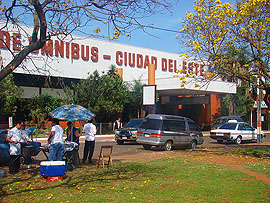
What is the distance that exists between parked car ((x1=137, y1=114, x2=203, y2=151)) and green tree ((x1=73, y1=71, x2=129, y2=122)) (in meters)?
14.5

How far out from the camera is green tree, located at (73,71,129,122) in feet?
108

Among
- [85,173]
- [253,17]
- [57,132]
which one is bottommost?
[85,173]

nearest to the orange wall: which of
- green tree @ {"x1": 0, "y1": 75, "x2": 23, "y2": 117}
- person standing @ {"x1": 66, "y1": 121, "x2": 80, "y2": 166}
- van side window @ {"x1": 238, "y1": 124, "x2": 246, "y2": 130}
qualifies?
van side window @ {"x1": 238, "y1": 124, "x2": 246, "y2": 130}

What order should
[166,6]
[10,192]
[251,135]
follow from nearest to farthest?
[10,192], [166,6], [251,135]

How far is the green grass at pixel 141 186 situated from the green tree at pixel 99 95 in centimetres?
2155

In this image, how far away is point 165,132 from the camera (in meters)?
18.0

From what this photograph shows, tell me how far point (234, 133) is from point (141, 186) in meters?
16.6

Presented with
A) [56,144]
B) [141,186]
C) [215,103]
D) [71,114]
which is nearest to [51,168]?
[56,144]

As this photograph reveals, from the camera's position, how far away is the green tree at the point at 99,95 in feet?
108

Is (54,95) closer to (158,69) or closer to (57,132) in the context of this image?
(158,69)

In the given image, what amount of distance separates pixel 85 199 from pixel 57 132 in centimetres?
378

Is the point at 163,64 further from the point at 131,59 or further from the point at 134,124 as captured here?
the point at 134,124

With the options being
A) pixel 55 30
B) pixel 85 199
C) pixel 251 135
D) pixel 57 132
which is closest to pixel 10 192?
pixel 85 199

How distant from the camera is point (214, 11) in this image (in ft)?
53.9
